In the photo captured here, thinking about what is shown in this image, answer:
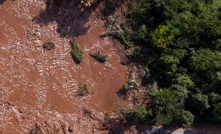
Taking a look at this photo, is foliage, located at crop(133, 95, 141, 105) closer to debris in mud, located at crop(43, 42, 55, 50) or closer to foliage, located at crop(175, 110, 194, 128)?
foliage, located at crop(175, 110, 194, 128)

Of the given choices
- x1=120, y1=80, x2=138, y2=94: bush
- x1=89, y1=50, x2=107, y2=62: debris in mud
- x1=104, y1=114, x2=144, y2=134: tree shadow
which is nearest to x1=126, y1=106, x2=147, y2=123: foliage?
x1=104, y1=114, x2=144, y2=134: tree shadow

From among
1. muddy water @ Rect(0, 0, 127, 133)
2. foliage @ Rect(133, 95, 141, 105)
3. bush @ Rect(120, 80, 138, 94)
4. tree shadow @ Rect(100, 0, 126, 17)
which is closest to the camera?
muddy water @ Rect(0, 0, 127, 133)

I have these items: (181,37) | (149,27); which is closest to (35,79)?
(149,27)

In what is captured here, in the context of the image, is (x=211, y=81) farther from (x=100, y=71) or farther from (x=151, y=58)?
(x=100, y=71)

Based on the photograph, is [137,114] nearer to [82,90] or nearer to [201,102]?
[82,90]

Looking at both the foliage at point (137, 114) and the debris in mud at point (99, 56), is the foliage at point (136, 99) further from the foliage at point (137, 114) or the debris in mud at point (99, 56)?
the debris in mud at point (99, 56)
